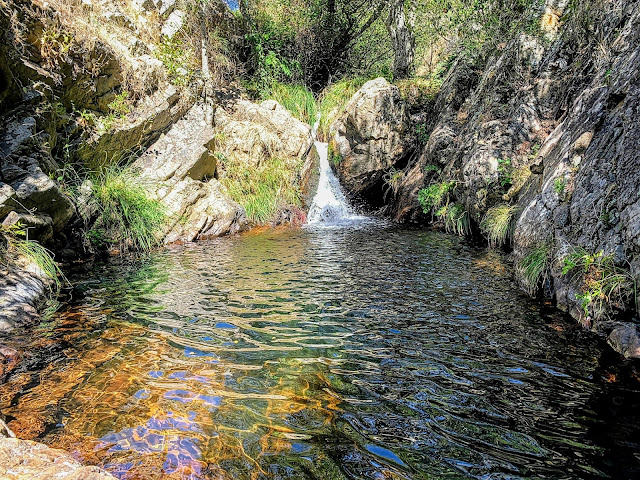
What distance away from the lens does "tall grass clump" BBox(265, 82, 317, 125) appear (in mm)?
14484

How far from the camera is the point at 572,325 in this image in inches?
165

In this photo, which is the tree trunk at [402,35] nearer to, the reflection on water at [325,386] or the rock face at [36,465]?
the reflection on water at [325,386]

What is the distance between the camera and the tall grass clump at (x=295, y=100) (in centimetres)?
1448

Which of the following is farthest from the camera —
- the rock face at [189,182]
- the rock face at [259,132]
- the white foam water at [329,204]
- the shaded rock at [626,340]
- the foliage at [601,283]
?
the white foam water at [329,204]

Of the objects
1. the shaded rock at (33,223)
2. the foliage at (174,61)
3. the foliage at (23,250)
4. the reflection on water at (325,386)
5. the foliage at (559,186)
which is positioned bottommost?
the reflection on water at (325,386)

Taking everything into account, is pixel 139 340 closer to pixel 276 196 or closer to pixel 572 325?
pixel 572 325

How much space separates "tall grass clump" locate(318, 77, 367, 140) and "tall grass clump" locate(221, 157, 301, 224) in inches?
121

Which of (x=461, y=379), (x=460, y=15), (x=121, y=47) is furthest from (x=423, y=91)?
(x=461, y=379)

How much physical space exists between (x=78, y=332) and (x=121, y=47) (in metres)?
8.17

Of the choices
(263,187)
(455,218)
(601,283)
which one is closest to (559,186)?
(601,283)

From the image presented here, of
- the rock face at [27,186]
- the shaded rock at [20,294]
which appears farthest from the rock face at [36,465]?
the rock face at [27,186]

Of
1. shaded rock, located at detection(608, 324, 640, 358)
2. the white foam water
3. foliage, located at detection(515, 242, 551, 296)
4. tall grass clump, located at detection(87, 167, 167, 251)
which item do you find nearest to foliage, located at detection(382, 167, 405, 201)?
the white foam water

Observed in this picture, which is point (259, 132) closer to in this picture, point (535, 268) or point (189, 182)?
point (189, 182)

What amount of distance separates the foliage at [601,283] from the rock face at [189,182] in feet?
25.1
